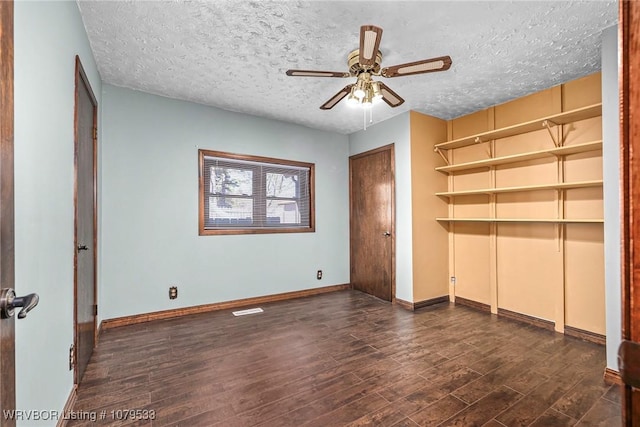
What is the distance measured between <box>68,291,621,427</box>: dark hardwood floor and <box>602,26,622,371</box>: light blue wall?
1.38ft

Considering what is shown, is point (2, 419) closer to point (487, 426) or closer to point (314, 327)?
point (487, 426)

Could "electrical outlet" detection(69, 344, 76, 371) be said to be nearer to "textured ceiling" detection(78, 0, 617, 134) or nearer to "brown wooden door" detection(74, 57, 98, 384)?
"brown wooden door" detection(74, 57, 98, 384)

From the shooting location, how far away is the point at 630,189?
1.66 feet

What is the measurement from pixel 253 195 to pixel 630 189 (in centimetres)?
389

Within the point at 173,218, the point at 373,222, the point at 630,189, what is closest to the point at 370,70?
the point at 630,189

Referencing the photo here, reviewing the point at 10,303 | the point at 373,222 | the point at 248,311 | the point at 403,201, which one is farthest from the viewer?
the point at 373,222

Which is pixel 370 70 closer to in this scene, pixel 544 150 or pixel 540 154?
pixel 544 150

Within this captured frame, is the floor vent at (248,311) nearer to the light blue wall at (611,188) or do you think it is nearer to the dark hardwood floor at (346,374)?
the dark hardwood floor at (346,374)

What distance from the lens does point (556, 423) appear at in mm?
1698

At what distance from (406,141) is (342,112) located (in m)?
0.96

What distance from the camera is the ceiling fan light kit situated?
1835 mm

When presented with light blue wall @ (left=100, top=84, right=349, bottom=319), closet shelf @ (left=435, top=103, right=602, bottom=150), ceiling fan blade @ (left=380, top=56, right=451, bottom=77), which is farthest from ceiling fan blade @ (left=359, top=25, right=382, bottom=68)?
light blue wall @ (left=100, top=84, right=349, bottom=319)

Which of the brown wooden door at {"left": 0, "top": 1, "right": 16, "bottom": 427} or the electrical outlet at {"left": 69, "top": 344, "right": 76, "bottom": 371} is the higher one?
the brown wooden door at {"left": 0, "top": 1, "right": 16, "bottom": 427}

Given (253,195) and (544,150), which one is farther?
(253,195)
